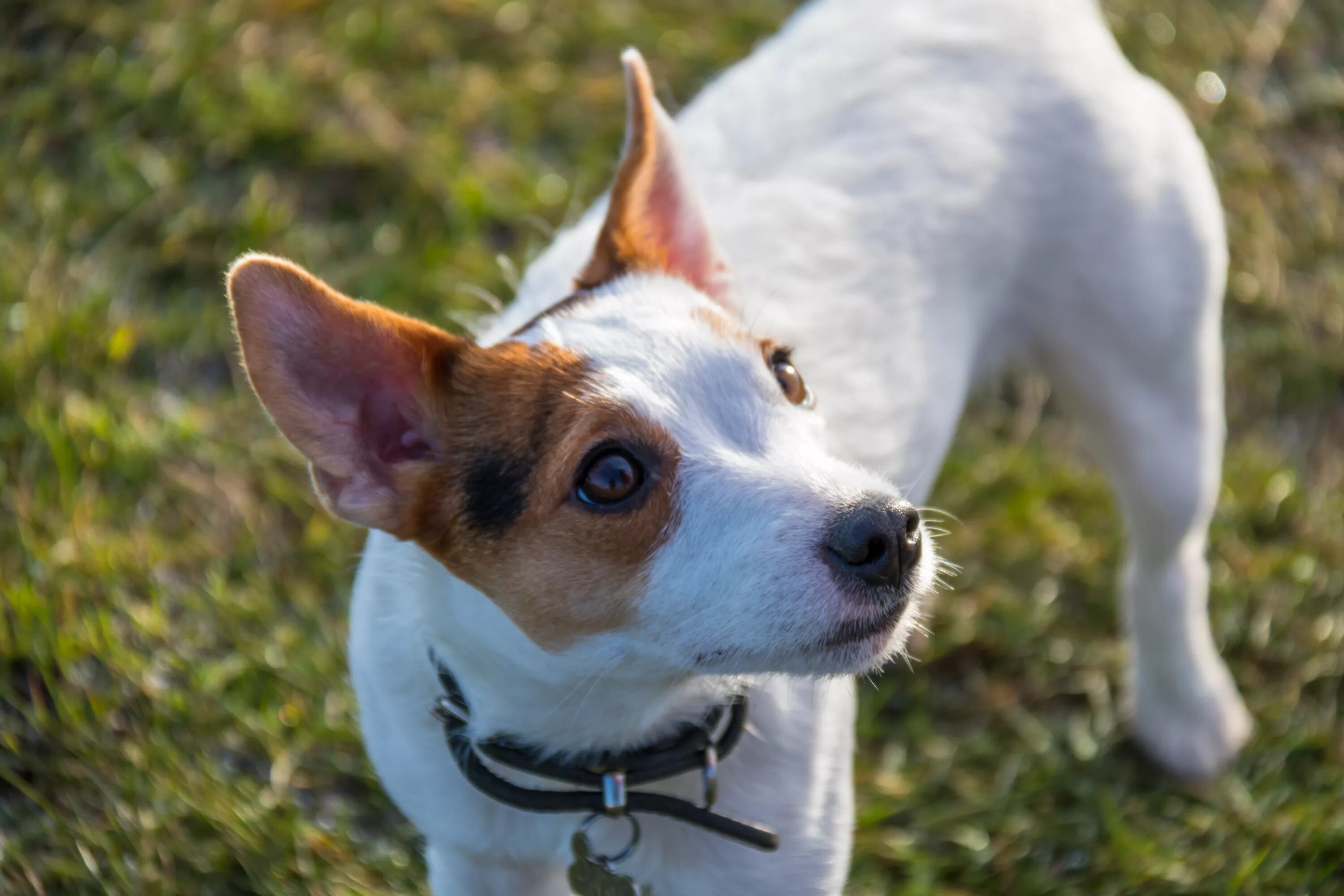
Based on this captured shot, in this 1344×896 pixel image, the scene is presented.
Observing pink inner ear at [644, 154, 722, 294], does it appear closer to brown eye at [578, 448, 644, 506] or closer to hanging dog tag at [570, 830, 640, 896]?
brown eye at [578, 448, 644, 506]

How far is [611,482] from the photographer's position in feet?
8.42

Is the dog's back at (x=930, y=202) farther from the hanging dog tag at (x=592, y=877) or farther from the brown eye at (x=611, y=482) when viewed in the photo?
the hanging dog tag at (x=592, y=877)

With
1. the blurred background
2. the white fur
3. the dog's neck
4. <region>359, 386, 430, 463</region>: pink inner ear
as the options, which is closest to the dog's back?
the white fur

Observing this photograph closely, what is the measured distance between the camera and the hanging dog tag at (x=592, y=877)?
2.79 meters

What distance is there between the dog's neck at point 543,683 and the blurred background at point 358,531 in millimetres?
1153

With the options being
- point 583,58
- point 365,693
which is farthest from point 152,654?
point 583,58

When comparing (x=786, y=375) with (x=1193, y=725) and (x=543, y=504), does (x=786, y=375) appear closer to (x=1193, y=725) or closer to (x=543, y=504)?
(x=543, y=504)

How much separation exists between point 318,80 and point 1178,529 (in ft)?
13.1

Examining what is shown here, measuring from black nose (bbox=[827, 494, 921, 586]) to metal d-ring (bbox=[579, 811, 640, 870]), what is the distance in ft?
2.60

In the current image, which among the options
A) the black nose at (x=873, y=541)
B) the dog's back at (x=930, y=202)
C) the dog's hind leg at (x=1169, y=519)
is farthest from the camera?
the dog's hind leg at (x=1169, y=519)

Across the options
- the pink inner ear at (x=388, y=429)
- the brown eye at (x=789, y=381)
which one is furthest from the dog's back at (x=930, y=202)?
the pink inner ear at (x=388, y=429)

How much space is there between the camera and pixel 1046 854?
13.6ft

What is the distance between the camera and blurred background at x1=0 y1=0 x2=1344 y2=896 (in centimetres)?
392

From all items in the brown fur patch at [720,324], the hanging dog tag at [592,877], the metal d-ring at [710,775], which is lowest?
the hanging dog tag at [592,877]
